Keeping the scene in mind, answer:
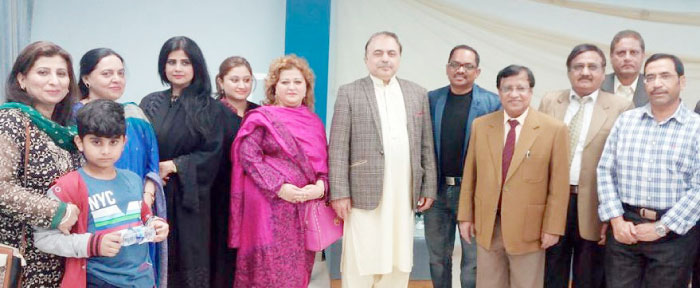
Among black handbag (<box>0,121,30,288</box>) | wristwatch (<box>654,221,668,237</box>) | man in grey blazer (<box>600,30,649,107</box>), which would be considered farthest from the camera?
Result: man in grey blazer (<box>600,30,649,107</box>)

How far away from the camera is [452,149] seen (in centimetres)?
284

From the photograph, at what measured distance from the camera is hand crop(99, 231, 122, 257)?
1736 millimetres

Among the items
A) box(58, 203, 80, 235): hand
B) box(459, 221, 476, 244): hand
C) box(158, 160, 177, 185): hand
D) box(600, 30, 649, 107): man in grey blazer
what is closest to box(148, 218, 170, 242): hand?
box(58, 203, 80, 235): hand

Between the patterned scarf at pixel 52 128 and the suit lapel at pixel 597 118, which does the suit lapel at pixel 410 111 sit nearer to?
the suit lapel at pixel 597 118

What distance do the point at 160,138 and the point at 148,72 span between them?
2.40m

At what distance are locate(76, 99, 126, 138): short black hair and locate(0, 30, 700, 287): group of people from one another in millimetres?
146

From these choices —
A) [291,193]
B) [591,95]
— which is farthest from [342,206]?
[591,95]

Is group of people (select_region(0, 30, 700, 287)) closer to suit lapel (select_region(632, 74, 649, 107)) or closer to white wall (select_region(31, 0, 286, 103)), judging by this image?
suit lapel (select_region(632, 74, 649, 107))

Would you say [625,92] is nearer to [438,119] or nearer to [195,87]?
[438,119]

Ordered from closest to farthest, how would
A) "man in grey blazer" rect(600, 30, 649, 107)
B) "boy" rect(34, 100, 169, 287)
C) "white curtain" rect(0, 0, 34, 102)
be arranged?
1. "boy" rect(34, 100, 169, 287)
2. "man in grey blazer" rect(600, 30, 649, 107)
3. "white curtain" rect(0, 0, 34, 102)

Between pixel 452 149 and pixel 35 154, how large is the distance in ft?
6.10

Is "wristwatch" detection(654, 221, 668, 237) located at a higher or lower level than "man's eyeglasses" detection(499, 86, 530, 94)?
lower

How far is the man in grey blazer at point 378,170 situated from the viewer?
2588 mm

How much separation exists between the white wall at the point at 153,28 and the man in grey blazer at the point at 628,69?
8.85 feet
